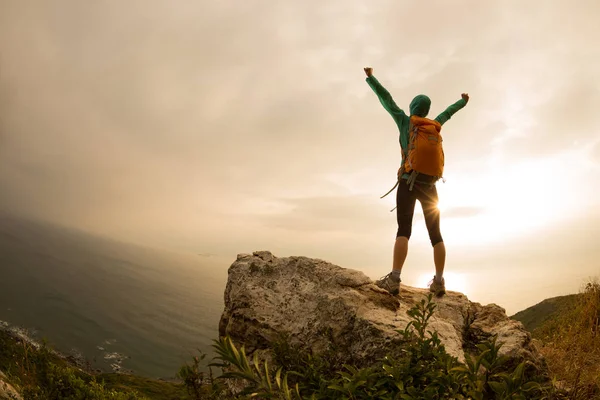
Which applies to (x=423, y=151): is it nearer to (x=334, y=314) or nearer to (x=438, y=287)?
(x=438, y=287)

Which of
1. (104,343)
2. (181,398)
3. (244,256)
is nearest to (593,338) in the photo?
(244,256)

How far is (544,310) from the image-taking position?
12930 mm

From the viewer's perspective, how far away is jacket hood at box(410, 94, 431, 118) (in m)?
6.68

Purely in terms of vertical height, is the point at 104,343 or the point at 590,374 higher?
the point at 590,374

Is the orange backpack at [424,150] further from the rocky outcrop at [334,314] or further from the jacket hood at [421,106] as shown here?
the rocky outcrop at [334,314]

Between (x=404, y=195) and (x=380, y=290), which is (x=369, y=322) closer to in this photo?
(x=380, y=290)

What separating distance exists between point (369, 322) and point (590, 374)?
4147 millimetres

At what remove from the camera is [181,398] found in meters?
2.18

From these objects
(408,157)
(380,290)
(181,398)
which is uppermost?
(408,157)

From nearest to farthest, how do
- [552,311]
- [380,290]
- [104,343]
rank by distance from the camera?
[380,290]
[552,311]
[104,343]

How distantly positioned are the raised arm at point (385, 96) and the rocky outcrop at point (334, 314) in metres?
3.55

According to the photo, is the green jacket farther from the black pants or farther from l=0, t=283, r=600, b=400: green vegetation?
l=0, t=283, r=600, b=400: green vegetation

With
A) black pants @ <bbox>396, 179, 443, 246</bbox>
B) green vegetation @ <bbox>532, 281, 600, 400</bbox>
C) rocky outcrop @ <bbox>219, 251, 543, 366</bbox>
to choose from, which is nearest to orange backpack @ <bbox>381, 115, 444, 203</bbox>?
black pants @ <bbox>396, 179, 443, 246</bbox>

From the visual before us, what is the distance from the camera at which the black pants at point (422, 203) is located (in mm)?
6305
